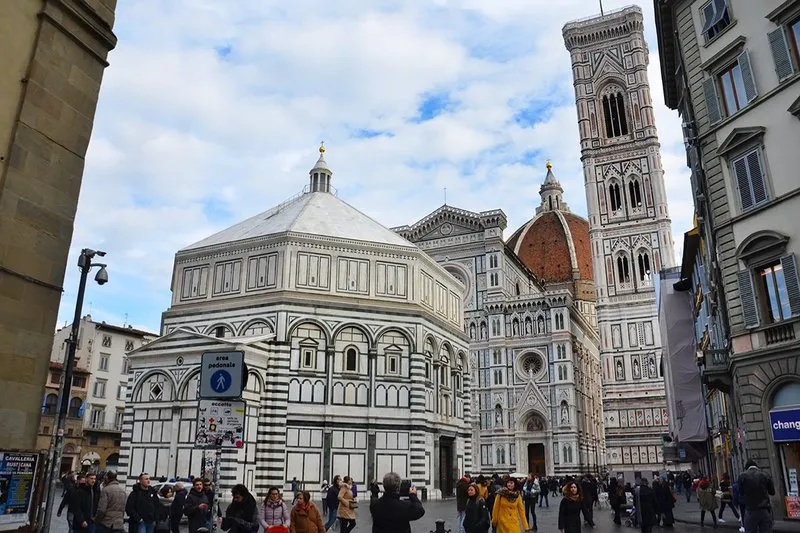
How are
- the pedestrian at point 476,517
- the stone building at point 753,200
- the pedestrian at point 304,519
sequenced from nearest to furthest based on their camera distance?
1. the pedestrian at point 304,519
2. the pedestrian at point 476,517
3. the stone building at point 753,200

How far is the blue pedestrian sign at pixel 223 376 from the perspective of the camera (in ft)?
26.8

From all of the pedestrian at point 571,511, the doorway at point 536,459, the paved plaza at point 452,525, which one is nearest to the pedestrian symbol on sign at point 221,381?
the pedestrian at point 571,511

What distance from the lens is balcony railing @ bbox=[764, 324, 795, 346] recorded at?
15680 mm

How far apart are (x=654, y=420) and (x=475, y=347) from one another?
17845 millimetres

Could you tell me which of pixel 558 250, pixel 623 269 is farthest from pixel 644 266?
pixel 558 250

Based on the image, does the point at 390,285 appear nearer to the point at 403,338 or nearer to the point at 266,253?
the point at 403,338

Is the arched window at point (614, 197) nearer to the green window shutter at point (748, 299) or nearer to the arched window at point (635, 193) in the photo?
the arched window at point (635, 193)

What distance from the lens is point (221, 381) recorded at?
27.2 feet

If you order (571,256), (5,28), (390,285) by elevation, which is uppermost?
(571,256)

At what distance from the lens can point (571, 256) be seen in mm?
96188

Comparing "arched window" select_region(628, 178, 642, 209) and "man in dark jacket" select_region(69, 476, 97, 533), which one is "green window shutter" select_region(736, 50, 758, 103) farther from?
"arched window" select_region(628, 178, 642, 209)

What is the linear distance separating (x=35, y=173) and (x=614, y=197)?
217 feet

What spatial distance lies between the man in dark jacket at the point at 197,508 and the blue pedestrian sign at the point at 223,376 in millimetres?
A: 2617

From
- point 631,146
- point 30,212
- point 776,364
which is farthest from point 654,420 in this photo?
point 30,212
